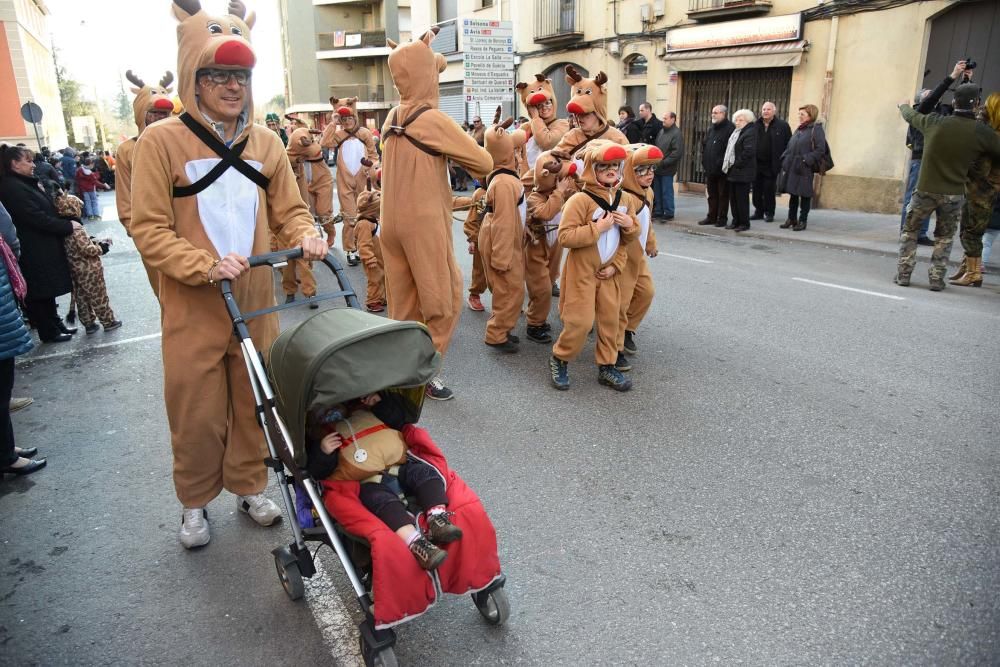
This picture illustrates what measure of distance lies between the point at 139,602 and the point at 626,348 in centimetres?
403

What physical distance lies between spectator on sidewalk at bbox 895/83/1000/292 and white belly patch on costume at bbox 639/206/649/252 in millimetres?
4143

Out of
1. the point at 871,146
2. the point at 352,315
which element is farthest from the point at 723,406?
the point at 871,146

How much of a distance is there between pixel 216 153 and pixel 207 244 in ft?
1.30

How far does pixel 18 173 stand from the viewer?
6.09 meters

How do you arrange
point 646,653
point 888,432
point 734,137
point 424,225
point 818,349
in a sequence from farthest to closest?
point 734,137 → point 818,349 → point 424,225 → point 888,432 → point 646,653

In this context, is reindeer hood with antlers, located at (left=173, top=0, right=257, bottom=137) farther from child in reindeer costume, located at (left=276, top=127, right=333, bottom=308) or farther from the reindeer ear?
child in reindeer costume, located at (left=276, top=127, right=333, bottom=308)

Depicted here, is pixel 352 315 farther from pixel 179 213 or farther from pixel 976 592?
pixel 976 592

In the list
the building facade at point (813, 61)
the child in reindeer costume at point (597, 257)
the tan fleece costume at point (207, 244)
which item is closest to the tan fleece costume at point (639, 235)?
the child in reindeer costume at point (597, 257)

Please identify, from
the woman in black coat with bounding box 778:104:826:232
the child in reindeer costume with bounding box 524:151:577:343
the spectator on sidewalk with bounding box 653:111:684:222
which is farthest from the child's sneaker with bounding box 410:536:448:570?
the spectator on sidewalk with bounding box 653:111:684:222

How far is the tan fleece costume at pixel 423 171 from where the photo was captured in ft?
15.3

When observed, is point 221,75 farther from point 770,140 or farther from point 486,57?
point 486,57

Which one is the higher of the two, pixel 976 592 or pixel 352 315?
pixel 352 315

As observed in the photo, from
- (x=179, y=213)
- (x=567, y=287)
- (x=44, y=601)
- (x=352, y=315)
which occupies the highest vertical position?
(x=179, y=213)

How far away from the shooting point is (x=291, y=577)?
9.62 ft
